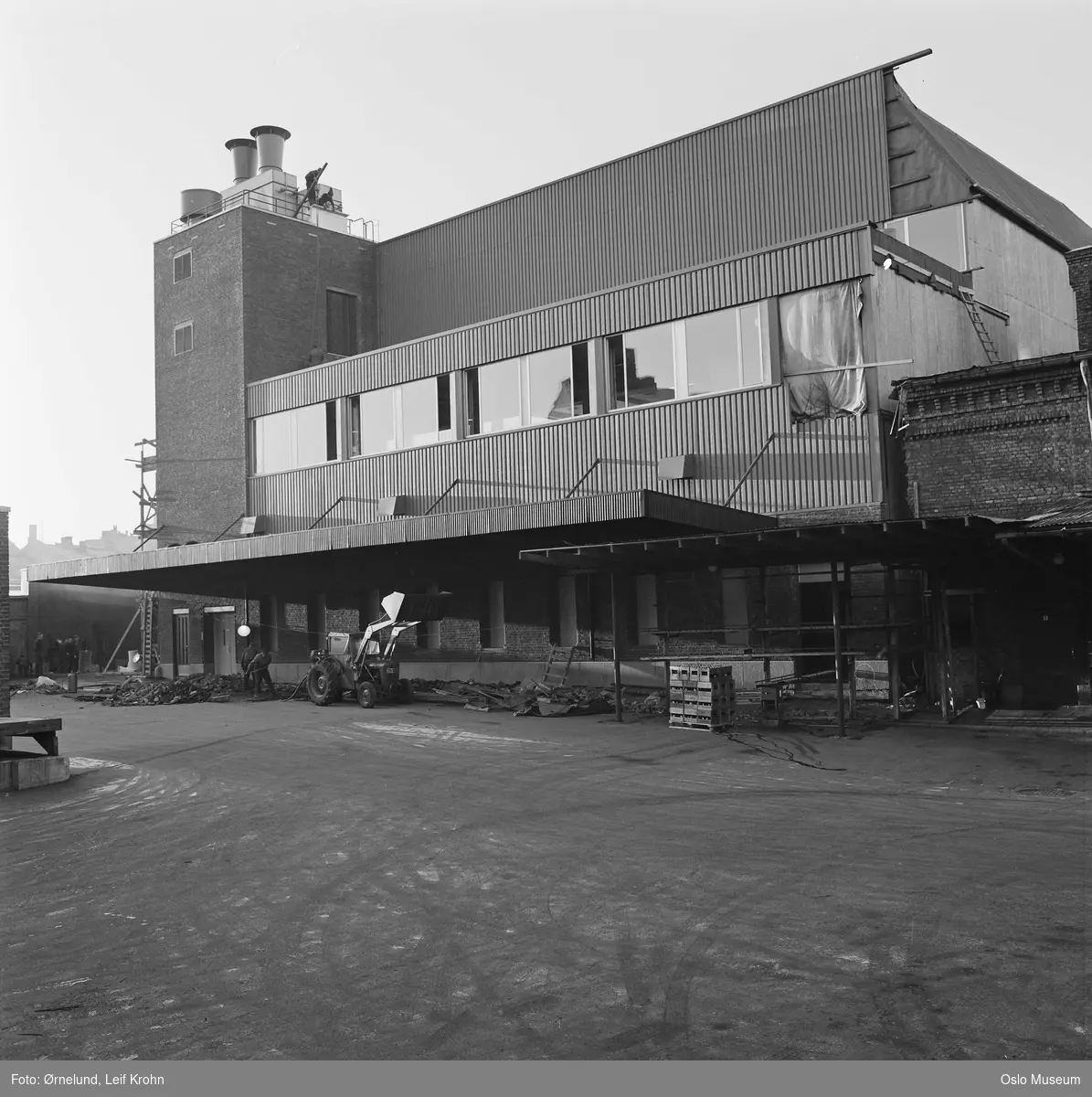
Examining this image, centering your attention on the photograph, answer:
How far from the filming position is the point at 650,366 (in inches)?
890

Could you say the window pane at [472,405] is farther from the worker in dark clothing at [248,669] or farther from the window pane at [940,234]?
the window pane at [940,234]

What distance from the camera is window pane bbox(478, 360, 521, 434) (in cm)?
2505

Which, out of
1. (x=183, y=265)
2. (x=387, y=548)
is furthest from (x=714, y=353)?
(x=183, y=265)

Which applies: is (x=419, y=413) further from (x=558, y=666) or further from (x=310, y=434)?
(x=558, y=666)

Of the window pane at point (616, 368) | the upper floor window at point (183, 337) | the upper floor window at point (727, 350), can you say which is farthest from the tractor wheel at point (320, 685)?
the upper floor window at point (183, 337)

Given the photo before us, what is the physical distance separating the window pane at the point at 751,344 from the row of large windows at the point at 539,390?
0.06 feet

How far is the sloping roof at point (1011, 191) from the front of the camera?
24.3 metres

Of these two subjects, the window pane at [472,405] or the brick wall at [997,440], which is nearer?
the brick wall at [997,440]

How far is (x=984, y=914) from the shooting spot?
6.60 metres

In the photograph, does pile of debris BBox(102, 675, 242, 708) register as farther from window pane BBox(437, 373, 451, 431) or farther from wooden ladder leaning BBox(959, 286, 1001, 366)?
wooden ladder leaning BBox(959, 286, 1001, 366)

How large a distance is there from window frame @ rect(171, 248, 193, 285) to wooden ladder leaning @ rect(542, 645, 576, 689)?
63.9 feet

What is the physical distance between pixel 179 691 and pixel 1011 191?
24.8 meters
